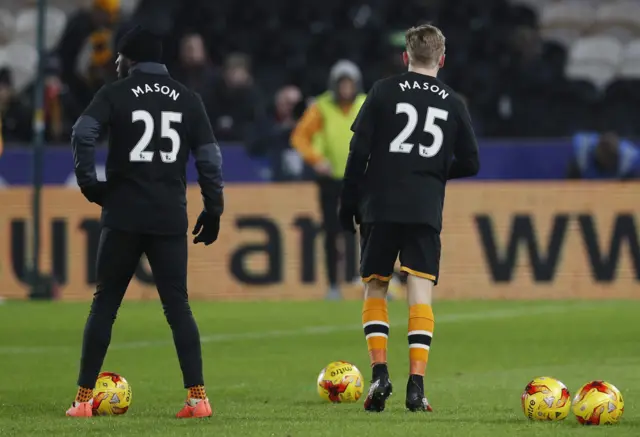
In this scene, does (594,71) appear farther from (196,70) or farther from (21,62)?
(21,62)

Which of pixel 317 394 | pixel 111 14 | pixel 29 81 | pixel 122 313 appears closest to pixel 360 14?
pixel 111 14

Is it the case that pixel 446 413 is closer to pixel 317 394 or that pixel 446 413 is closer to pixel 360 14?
pixel 317 394

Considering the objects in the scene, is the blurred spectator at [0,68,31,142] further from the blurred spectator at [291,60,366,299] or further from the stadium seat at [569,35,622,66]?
the stadium seat at [569,35,622,66]

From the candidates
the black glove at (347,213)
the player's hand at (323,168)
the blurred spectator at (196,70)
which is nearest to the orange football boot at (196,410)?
the black glove at (347,213)

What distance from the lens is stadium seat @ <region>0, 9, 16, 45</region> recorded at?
23344mm

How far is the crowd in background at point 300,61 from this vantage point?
19.8 metres

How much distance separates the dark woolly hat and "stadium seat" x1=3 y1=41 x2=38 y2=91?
14907 mm

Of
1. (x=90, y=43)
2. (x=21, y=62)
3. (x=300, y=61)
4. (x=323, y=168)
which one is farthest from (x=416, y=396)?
(x=21, y=62)

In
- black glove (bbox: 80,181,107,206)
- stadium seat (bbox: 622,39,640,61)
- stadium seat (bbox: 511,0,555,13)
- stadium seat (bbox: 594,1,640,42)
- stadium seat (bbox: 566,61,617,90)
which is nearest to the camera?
black glove (bbox: 80,181,107,206)

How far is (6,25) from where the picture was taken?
23.5 m

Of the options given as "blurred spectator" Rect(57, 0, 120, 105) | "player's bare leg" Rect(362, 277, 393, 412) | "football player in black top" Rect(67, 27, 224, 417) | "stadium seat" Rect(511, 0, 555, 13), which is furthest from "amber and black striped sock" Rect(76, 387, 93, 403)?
"stadium seat" Rect(511, 0, 555, 13)

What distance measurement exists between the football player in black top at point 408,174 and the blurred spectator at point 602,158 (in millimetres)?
10194

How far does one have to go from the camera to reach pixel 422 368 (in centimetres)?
779

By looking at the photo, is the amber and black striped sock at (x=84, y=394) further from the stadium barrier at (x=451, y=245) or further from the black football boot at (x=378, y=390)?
the stadium barrier at (x=451, y=245)
